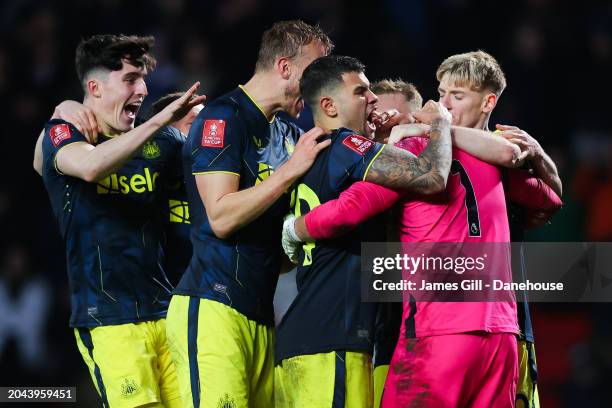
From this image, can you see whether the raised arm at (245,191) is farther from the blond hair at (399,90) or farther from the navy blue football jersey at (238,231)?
the blond hair at (399,90)

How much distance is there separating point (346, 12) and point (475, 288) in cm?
620

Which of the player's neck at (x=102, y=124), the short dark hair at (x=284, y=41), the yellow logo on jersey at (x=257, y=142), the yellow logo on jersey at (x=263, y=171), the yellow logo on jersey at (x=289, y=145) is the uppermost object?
the short dark hair at (x=284, y=41)

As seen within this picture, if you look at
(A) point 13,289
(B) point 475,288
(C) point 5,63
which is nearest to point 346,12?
(C) point 5,63

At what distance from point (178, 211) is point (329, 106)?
1321mm

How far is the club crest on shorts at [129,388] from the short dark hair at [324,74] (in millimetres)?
1719

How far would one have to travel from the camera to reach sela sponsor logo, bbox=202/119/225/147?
4.86 m

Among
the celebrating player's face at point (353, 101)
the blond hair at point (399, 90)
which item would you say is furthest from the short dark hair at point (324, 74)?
the blond hair at point (399, 90)

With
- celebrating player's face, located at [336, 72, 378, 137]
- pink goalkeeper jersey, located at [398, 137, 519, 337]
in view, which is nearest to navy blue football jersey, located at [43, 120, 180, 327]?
celebrating player's face, located at [336, 72, 378, 137]

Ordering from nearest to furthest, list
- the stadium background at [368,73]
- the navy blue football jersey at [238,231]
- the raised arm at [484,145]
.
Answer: the raised arm at [484,145] → the navy blue football jersey at [238,231] → the stadium background at [368,73]

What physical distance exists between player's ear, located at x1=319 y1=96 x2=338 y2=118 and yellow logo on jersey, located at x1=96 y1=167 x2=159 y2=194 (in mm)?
1237

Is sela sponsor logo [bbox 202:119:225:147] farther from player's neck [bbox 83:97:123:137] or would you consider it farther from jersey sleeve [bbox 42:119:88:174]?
player's neck [bbox 83:97:123:137]

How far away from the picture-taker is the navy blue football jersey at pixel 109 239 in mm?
5387

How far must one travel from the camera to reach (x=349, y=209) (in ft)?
14.3

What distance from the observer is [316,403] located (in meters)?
4.43
